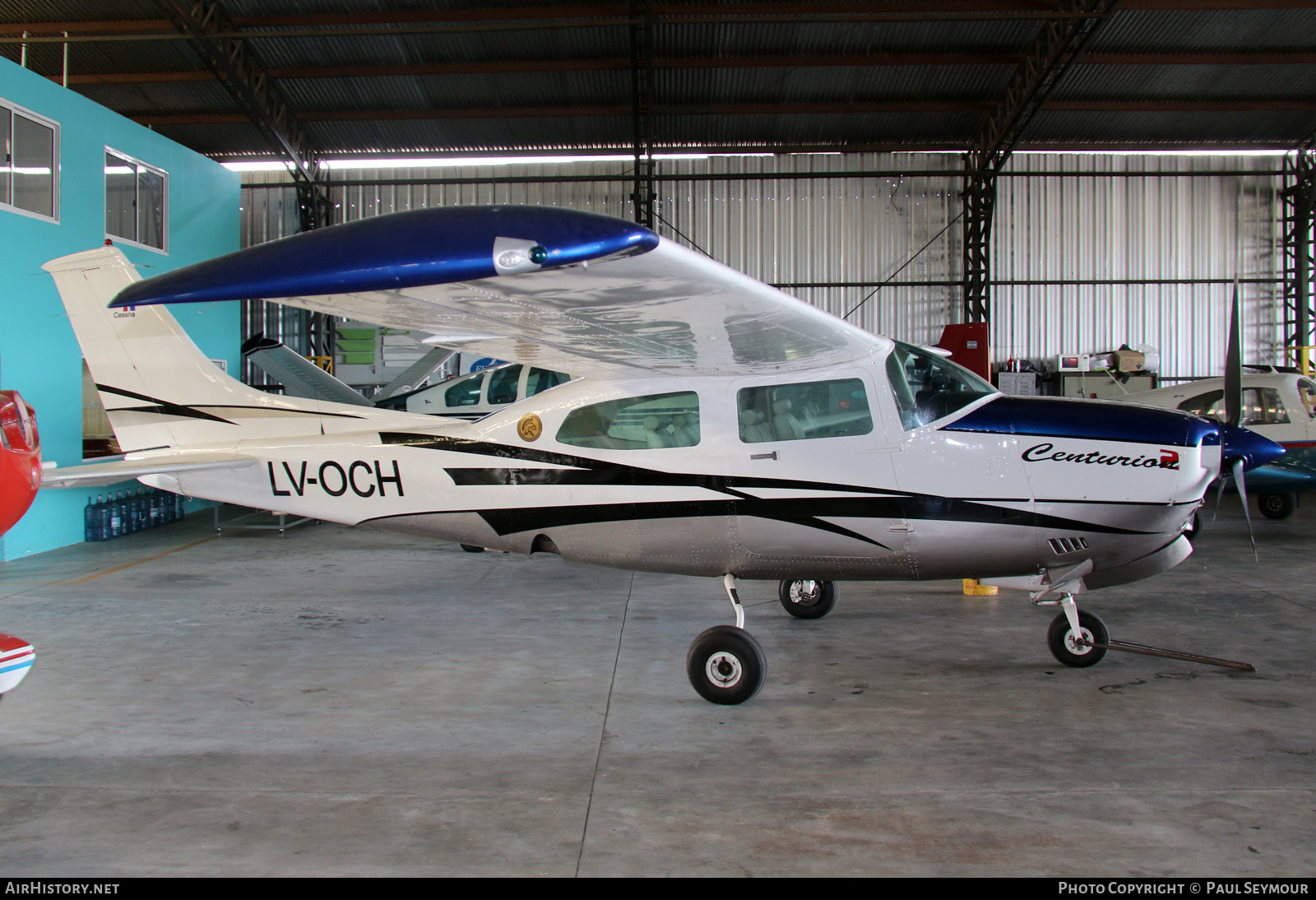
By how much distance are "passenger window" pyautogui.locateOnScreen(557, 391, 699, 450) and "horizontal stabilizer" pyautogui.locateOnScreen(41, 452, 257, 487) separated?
2.40m

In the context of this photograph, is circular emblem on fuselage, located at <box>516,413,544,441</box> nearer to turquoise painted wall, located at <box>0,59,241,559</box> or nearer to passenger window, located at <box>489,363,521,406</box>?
passenger window, located at <box>489,363,521,406</box>

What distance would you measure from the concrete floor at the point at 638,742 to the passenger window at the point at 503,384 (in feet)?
12.6

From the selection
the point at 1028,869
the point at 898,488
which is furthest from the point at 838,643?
the point at 1028,869

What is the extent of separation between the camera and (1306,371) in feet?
57.8

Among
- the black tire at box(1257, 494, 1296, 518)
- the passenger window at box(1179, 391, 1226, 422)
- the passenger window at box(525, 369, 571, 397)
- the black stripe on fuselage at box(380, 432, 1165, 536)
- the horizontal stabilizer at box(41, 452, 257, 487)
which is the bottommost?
Result: the black tire at box(1257, 494, 1296, 518)

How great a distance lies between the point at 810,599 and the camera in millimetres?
6586

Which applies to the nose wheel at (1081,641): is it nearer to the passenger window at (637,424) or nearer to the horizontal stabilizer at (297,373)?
the passenger window at (637,424)

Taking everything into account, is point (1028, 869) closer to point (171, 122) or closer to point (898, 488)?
point (898, 488)

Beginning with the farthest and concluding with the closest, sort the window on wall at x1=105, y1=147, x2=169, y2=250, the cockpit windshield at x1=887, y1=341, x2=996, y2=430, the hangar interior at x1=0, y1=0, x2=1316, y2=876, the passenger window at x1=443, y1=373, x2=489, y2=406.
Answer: the window on wall at x1=105, y1=147, x2=169, y2=250, the passenger window at x1=443, y1=373, x2=489, y2=406, the cockpit windshield at x1=887, y1=341, x2=996, y2=430, the hangar interior at x1=0, y1=0, x2=1316, y2=876

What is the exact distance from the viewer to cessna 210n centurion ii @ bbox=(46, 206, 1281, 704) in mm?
4352

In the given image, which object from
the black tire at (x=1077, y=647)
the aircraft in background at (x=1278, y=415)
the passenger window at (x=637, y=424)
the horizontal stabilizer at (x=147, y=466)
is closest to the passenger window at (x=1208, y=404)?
the aircraft in background at (x=1278, y=415)

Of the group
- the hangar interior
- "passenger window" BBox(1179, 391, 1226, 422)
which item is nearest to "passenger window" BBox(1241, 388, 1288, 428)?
"passenger window" BBox(1179, 391, 1226, 422)

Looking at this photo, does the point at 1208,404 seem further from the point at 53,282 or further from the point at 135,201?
the point at 135,201

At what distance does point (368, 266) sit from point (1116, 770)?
383 centimetres
